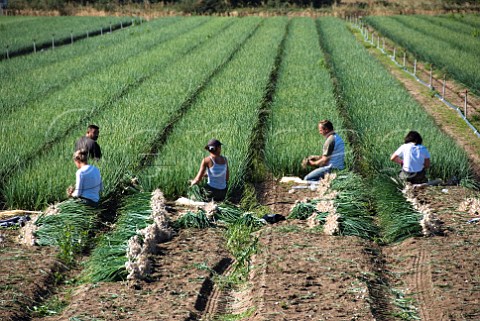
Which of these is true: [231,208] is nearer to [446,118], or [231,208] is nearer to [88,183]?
[88,183]

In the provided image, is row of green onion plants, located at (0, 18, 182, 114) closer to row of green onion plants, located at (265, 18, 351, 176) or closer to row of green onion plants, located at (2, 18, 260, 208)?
row of green onion plants, located at (2, 18, 260, 208)

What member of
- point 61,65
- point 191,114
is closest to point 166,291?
point 191,114

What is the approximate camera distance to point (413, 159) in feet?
35.8

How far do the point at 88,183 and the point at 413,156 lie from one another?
3.93 m

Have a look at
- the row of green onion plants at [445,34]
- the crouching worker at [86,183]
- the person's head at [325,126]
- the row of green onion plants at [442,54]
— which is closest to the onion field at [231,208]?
the crouching worker at [86,183]

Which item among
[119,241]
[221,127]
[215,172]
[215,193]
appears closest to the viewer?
[119,241]

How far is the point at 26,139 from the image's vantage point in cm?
1314

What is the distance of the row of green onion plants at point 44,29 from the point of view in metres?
31.5

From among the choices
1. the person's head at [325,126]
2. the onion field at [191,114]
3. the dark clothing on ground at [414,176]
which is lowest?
the onion field at [191,114]

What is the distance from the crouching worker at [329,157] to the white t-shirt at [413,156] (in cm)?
75

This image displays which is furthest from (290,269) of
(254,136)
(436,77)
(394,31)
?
(394,31)

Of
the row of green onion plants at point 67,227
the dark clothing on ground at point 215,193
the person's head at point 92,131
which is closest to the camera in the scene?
the row of green onion plants at point 67,227

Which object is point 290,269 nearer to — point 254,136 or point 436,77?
point 254,136

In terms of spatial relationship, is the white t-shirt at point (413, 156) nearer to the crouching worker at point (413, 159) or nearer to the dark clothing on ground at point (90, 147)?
the crouching worker at point (413, 159)
